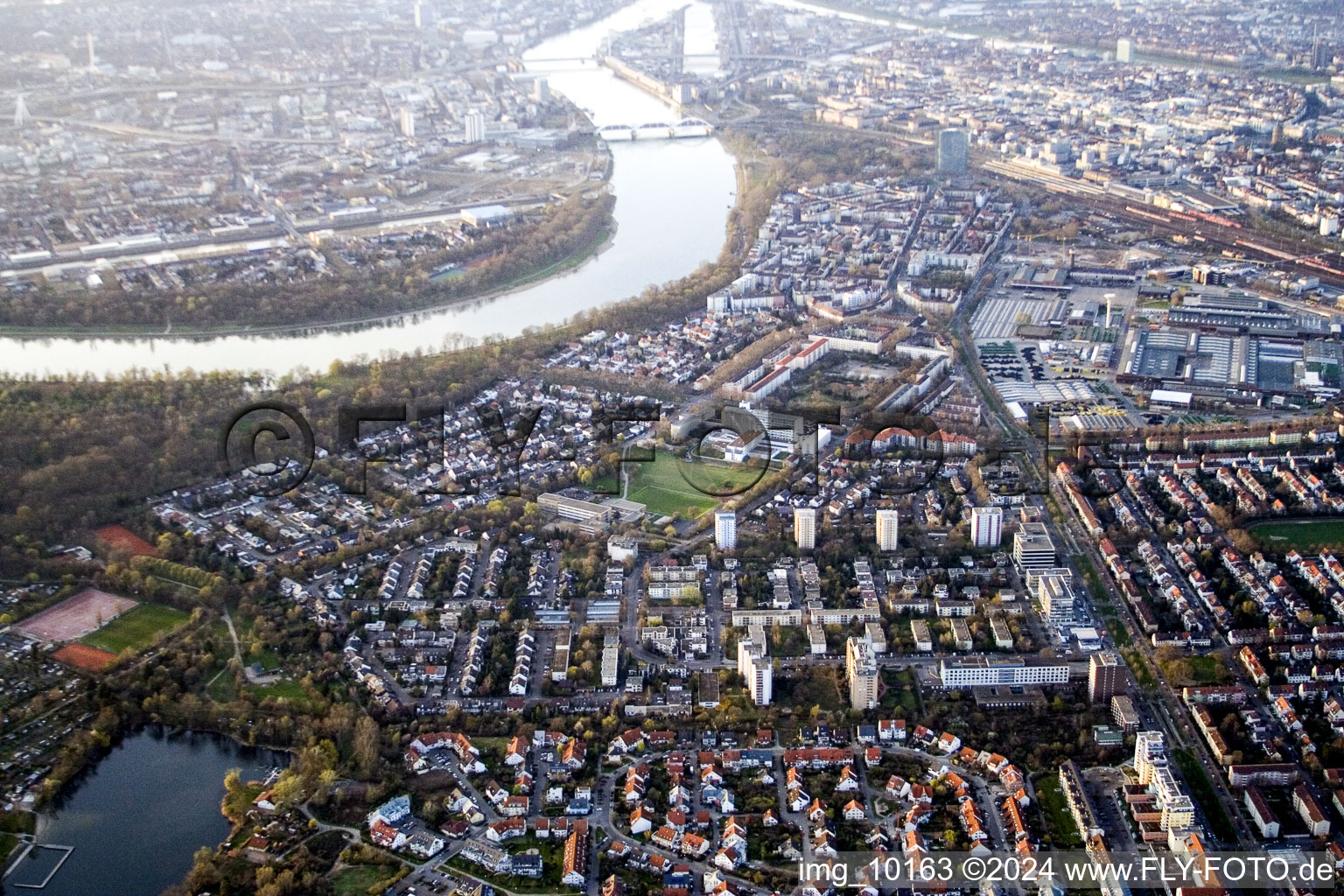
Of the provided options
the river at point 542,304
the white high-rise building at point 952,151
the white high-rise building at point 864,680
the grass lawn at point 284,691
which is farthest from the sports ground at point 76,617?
the white high-rise building at point 952,151

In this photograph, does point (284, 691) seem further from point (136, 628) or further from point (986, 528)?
point (986, 528)

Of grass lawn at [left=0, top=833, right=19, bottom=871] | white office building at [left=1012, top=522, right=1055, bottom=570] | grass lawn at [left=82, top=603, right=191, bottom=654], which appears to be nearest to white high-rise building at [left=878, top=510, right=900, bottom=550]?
white office building at [left=1012, top=522, right=1055, bottom=570]

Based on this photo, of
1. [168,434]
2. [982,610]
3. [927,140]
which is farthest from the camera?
[927,140]

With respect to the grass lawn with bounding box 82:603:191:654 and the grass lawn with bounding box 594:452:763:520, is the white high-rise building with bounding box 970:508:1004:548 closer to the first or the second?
the grass lawn with bounding box 594:452:763:520

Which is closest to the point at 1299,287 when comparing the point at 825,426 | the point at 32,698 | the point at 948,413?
the point at 948,413

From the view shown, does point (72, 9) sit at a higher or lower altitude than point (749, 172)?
higher

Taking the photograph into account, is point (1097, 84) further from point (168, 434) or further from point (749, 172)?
point (168, 434)

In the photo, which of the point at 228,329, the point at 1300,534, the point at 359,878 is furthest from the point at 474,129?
the point at 359,878

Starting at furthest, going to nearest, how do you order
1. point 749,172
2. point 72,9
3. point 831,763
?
point 72,9 < point 749,172 < point 831,763
